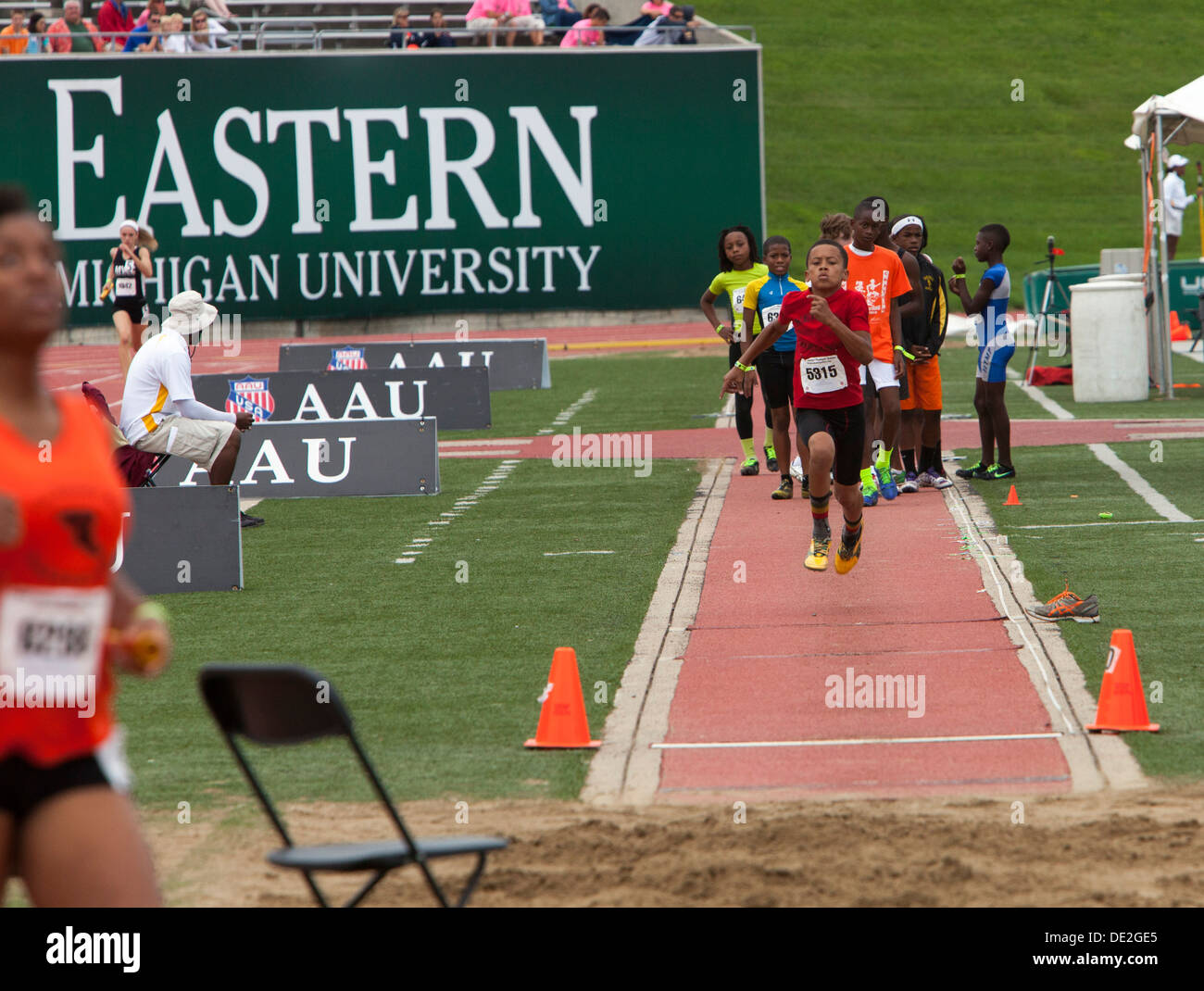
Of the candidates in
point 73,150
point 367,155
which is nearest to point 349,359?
point 367,155

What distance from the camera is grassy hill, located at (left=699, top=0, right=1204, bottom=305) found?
168 ft

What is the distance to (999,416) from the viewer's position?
50.4 feet

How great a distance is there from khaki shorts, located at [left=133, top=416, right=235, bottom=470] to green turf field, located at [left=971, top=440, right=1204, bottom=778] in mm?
5824

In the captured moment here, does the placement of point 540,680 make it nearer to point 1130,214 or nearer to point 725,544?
point 725,544

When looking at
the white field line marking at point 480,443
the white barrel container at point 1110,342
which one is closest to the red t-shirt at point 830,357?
the white field line marking at point 480,443

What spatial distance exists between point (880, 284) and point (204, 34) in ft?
80.6

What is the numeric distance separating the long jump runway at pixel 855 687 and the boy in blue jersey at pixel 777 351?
7.97ft

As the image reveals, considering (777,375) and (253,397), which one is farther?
(253,397)

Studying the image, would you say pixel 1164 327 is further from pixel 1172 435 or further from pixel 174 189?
pixel 174 189

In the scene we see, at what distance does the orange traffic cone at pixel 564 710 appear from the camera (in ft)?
24.6

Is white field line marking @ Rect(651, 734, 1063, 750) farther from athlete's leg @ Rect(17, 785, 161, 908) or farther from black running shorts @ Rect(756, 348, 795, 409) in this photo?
black running shorts @ Rect(756, 348, 795, 409)

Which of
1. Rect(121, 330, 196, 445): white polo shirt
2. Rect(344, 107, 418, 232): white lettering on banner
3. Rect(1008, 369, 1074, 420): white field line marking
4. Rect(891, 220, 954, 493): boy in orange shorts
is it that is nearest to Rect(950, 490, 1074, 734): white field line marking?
Rect(891, 220, 954, 493): boy in orange shorts

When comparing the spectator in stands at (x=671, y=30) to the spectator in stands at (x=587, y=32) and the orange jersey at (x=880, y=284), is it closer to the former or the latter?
the spectator in stands at (x=587, y=32)

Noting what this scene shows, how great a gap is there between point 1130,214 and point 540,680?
46.6 meters
